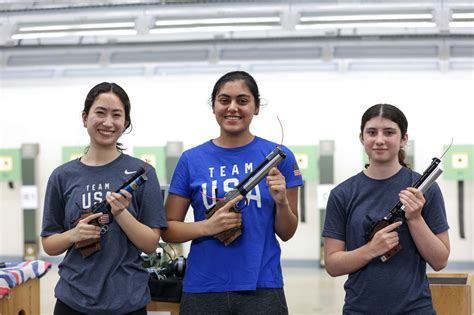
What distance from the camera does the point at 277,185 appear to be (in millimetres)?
1740

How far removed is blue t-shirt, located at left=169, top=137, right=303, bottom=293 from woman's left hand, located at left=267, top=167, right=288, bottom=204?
7 centimetres

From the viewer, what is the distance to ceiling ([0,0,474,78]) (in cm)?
492

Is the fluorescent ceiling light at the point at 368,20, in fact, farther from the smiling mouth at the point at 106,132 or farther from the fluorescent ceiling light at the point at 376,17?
the smiling mouth at the point at 106,132

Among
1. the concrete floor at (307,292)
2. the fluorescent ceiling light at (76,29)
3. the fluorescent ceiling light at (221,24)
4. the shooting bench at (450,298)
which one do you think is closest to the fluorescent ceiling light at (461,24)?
the fluorescent ceiling light at (221,24)

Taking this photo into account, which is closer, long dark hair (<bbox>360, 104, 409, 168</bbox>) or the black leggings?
the black leggings

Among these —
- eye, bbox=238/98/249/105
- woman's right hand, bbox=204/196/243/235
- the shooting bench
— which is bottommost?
the shooting bench

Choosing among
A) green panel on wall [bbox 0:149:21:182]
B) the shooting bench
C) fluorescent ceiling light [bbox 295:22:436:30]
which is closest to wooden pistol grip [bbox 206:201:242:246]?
the shooting bench

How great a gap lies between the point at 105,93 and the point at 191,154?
34cm

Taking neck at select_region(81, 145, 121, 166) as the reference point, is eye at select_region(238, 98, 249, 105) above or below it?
above

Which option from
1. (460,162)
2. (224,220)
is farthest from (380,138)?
(460,162)

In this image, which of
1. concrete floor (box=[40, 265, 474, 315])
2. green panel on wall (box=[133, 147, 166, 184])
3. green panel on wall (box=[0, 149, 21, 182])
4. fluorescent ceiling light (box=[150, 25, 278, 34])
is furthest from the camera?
green panel on wall (box=[0, 149, 21, 182])

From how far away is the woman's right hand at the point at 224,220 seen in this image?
173cm

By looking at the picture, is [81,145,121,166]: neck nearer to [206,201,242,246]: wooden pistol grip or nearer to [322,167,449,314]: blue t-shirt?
[206,201,242,246]: wooden pistol grip

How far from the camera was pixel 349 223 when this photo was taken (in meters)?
1.82
